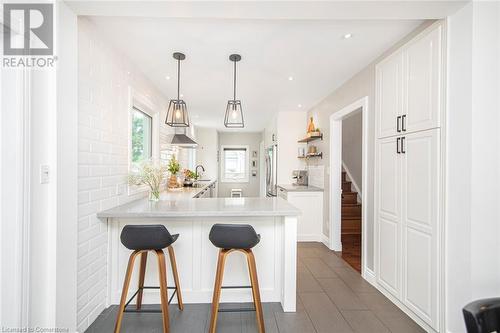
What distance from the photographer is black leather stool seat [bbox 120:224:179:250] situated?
5.82 feet

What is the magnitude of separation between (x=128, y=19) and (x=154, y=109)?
1676 millimetres

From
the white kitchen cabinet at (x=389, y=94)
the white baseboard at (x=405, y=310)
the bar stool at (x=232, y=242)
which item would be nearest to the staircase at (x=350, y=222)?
the white baseboard at (x=405, y=310)

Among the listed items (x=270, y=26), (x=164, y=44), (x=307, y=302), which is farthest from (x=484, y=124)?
(x=164, y=44)

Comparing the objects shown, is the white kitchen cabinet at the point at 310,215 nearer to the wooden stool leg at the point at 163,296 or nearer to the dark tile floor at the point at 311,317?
the dark tile floor at the point at 311,317

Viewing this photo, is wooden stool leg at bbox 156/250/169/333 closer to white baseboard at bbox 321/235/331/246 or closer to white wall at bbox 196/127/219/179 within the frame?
white baseboard at bbox 321/235/331/246

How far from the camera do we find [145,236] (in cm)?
178

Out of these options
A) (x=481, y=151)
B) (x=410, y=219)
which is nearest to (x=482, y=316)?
(x=481, y=151)

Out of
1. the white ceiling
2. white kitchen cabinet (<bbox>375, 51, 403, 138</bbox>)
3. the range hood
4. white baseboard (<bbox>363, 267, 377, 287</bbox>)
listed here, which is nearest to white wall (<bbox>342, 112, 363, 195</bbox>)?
the white ceiling

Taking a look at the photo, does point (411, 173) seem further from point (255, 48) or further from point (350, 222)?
point (350, 222)

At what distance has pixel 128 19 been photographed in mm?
1975

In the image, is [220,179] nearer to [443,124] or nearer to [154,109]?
[154,109]

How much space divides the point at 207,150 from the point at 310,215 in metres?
4.43

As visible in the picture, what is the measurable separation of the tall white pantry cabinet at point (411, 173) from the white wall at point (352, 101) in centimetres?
14

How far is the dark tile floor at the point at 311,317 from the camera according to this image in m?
1.97
